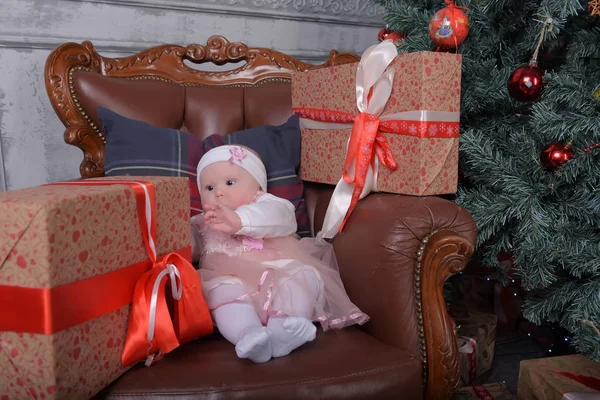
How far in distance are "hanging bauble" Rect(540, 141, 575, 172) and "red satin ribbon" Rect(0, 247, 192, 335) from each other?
114 cm

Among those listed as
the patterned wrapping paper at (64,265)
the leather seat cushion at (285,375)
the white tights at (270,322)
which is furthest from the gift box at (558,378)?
the patterned wrapping paper at (64,265)

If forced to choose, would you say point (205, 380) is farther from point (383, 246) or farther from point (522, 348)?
point (522, 348)

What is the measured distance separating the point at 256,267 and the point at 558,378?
0.87 metres

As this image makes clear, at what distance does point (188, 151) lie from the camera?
1.54 m

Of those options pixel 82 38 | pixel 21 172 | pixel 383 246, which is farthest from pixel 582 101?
pixel 21 172

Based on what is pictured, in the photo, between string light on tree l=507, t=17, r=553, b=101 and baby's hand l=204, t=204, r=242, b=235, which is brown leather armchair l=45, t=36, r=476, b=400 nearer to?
baby's hand l=204, t=204, r=242, b=235

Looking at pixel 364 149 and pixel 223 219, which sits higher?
pixel 364 149

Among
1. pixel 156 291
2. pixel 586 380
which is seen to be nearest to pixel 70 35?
pixel 156 291

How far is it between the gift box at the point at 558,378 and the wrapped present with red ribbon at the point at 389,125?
57cm

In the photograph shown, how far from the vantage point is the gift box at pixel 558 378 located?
4.39 feet

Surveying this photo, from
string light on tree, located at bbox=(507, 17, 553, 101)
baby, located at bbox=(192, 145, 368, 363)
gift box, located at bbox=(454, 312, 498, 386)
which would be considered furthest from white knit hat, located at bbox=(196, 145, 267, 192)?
gift box, located at bbox=(454, 312, 498, 386)

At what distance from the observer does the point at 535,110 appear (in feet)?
4.58

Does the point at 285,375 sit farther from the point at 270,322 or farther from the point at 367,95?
the point at 367,95

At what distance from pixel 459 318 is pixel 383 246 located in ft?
2.62
